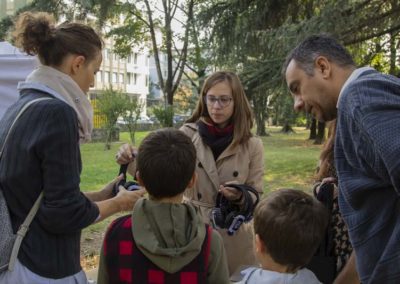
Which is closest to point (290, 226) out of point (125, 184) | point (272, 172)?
point (125, 184)

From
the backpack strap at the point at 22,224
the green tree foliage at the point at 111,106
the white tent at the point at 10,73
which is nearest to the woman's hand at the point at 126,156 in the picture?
the backpack strap at the point at 22,224

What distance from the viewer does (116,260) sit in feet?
5.69

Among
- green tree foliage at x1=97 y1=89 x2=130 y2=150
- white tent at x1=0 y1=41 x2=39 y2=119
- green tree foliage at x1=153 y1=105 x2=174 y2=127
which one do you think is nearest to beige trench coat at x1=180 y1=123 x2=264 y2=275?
white tent at x1=0 y1=41 x2=39 y2=119

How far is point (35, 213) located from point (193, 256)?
1.94 ft

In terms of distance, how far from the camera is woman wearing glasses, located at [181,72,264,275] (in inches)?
113

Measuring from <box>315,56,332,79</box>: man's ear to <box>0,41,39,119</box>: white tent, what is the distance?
2977mm

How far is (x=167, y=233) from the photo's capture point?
1.69 metres

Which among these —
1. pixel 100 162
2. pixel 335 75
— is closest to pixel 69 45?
pixel 335 75

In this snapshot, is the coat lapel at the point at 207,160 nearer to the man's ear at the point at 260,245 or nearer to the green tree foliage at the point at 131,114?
the man's ear at the point at 260,245

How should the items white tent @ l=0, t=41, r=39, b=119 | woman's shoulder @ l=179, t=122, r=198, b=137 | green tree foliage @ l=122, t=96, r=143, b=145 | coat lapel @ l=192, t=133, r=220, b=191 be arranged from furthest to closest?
green tree foliage @ l=122, t=96, r=143, b=145 < white tent @ l=0, t=41, r=39, b=119 < woman's shoulder @ l=179, t=122, r=198, b=137 < coat lapel @ l=192, t=133, r=220, b=191

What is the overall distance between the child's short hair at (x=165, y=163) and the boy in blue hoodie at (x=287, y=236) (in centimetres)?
33

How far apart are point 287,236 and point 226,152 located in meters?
1.25

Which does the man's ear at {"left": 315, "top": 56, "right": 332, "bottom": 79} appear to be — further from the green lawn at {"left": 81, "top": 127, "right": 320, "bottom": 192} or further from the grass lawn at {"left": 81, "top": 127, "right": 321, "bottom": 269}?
the green lawn at {"left": 81, "top": 127, "right": 320, "bottom": 192}

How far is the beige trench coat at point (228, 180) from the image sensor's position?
2.86 metres
